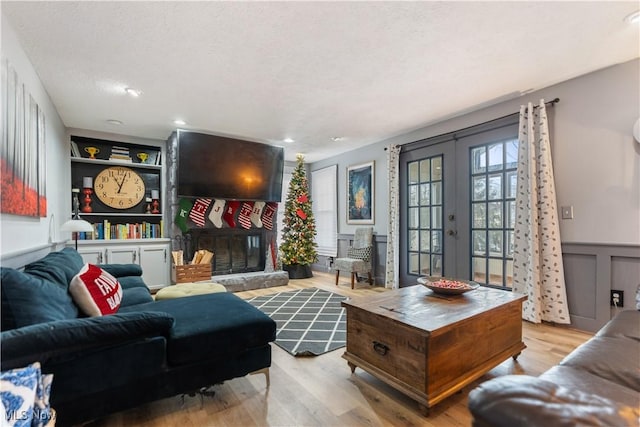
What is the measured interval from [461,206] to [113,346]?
3700mm

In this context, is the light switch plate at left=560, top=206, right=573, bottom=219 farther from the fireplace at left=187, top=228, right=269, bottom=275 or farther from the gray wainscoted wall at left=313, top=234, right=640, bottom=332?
the fireplace at left=187, top=228, right=269, bottom=275

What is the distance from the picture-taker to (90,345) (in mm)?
1304

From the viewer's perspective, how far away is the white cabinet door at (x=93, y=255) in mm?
3914

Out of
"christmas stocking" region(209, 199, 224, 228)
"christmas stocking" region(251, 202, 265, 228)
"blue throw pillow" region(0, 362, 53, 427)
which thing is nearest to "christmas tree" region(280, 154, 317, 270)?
"christmas stocking" region(251, 202, 265, 228)

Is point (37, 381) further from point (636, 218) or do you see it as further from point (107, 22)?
point (636, 218)

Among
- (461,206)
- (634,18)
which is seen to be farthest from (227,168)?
(634,18)

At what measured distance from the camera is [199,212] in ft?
15.1

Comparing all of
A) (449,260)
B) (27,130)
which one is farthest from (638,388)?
(27,130)

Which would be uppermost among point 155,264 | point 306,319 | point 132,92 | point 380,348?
point 132,92

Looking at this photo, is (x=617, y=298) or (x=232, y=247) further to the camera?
(x=232, y=247)

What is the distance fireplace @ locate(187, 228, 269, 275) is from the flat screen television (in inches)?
25.9

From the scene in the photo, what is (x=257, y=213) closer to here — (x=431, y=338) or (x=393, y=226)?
(x=393, y=226)

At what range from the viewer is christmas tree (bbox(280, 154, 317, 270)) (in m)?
5.47

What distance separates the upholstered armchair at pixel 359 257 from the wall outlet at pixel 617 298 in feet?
9.12
